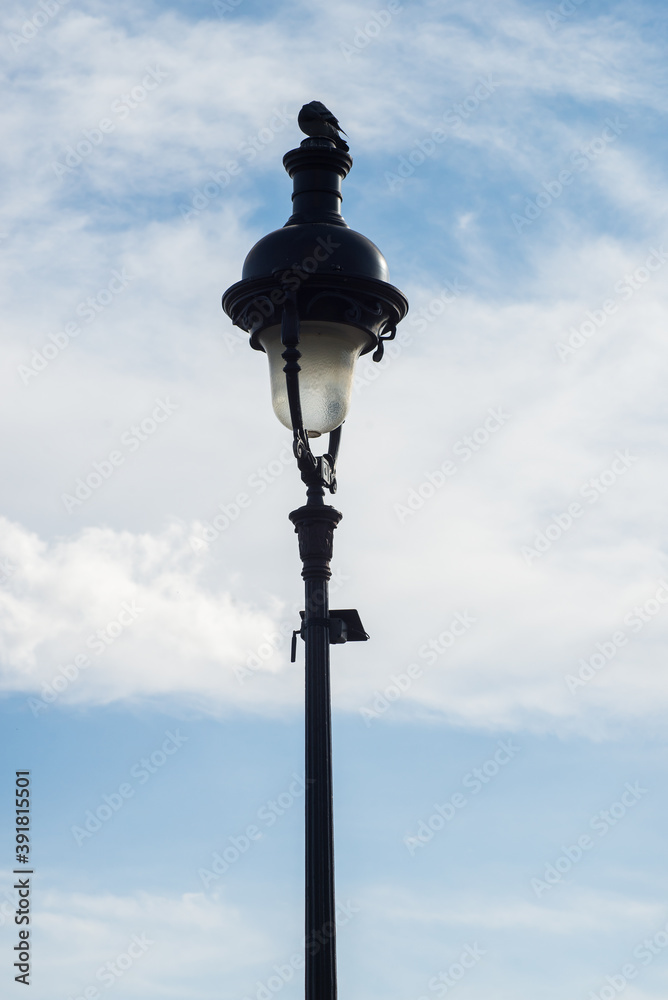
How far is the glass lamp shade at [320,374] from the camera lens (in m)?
6.25

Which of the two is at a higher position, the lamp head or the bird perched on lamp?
the bird perched on lamp

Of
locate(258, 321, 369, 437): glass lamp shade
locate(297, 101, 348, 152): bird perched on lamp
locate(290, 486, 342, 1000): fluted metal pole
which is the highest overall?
locate(297, 101, 348, 152): bird perched on lamp

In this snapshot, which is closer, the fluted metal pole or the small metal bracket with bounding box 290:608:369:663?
the fluted metal pole

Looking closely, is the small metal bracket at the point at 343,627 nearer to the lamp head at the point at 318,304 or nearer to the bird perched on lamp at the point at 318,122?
the lamp head at the point at 318,304

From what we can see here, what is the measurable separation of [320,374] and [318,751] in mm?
1785

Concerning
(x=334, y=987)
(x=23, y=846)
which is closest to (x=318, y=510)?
(x=334, y=987)

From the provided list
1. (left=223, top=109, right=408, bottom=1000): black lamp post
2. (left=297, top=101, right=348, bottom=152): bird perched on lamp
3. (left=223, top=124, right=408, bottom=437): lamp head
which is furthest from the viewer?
(left=297, top=101, right=348, bottom=152): bird perched on lamp

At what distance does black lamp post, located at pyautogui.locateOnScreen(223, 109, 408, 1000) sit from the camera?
19.9 ft

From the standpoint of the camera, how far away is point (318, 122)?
6.96m

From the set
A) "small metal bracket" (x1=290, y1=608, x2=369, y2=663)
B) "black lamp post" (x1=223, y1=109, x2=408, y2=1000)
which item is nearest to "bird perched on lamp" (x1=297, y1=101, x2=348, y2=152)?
"black lamp post" (x1=223, y1=109, x2=408, y2=1000)

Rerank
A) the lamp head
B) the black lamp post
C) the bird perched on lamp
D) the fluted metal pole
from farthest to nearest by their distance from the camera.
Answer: the bird perched on lamp, the lamp head, the black lamp post, the fluted metal pole

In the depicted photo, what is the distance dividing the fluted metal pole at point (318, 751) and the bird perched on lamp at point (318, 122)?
198 centimetres

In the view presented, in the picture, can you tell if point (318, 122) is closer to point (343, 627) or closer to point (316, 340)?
point (316, 340)

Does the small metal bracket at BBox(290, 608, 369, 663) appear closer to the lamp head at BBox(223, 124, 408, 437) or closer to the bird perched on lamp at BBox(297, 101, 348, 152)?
the lamp head at BBox(223, 124, 408, 437)
